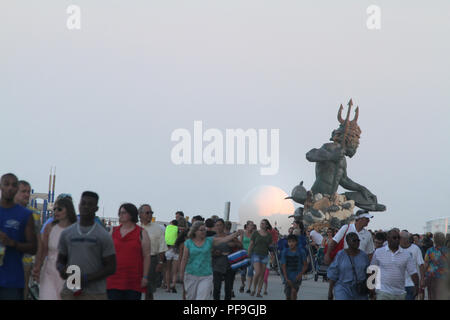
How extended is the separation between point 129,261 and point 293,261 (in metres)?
5.02

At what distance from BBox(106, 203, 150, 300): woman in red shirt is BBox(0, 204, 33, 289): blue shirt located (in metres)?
1.60

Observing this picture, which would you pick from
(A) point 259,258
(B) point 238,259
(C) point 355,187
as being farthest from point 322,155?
(B) point 238,259

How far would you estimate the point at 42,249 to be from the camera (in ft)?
29.0

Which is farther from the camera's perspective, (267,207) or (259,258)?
(267,207)

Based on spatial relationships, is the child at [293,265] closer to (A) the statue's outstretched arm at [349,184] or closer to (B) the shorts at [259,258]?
(B) the shorts at [259,258]

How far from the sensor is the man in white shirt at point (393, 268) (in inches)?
429

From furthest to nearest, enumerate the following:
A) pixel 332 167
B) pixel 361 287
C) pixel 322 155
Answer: pixel 332 167
pixel 322 155
pixel 361 287

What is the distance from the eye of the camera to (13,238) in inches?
298

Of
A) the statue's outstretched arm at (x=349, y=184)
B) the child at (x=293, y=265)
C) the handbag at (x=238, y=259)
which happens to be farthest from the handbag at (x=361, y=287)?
the statue's outstretched arm at (x=349, y=184)

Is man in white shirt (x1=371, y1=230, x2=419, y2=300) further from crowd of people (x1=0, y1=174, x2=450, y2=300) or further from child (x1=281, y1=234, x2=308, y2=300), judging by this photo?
child (x1=281, y1=234, x2=308, y2=300)

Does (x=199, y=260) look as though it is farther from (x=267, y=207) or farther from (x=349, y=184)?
(x=267, y=207)

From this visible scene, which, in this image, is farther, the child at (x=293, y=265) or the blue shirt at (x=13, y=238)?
the child at (x=293, y=265)

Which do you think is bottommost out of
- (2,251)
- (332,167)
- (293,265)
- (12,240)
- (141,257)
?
(293,265)
